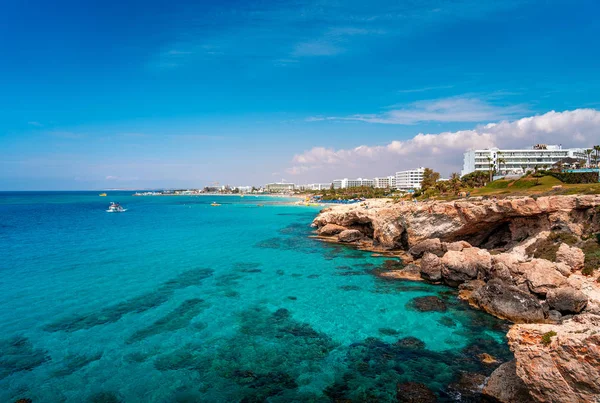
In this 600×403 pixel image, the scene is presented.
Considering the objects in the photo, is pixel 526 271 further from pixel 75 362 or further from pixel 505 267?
pixel 75 362

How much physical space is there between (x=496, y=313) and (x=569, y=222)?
543 inches

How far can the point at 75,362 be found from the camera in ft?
45.0

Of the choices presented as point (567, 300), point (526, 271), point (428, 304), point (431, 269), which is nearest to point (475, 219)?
point (431, 269)

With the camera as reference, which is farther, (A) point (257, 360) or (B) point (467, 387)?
(A) point (257, 360)

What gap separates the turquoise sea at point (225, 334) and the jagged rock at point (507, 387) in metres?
1.29

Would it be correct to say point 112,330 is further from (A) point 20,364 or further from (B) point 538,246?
(B) point 538,246

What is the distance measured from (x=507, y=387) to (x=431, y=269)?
15035 mm

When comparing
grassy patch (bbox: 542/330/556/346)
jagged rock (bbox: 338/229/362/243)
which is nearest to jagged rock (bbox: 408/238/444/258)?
jagged rock (bbox: 338/229/362/243)

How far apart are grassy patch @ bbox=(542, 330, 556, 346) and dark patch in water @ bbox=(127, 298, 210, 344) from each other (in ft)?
51.6

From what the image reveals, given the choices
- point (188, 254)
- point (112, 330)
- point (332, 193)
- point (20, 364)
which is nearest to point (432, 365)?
point (112, 330)

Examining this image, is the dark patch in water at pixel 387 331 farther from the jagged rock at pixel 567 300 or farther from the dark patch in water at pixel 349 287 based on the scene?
the jagged rock at pixel 567 300

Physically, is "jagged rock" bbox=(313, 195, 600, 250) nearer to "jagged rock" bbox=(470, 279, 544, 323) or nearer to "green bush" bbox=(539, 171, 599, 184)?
"jagged rock" bbox=(470, 279, 544, 323)

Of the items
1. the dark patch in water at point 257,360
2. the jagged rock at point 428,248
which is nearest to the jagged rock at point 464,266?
the jagged rock at point 428,248

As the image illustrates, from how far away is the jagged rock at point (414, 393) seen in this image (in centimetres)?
1111
